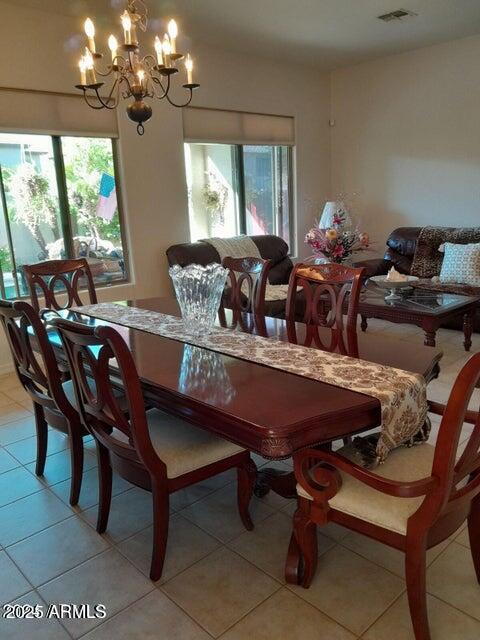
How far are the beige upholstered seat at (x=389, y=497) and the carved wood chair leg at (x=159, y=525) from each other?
0.49 m

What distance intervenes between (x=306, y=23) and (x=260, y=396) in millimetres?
4005

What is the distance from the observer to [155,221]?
473cm

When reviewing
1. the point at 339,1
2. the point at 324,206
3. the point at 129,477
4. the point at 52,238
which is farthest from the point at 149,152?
the point at 129,477

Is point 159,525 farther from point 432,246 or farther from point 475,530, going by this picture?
point 432,246

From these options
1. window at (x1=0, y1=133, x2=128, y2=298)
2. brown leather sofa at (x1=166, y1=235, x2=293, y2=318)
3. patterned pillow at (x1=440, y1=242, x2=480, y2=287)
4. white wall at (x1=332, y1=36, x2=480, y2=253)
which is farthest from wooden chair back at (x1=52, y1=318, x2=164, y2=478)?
white wall at (x1=332, y1=36, x2=480, y2=253)

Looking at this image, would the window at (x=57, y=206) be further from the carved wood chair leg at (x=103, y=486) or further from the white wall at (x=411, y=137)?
the white wall at (x=411, y=137)

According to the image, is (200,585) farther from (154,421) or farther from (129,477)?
(154,421)

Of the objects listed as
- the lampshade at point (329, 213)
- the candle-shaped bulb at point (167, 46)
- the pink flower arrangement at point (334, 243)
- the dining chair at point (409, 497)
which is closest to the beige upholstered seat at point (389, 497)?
the dining chair at point (409, 497)

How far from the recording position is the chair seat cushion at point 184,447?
1.79 m

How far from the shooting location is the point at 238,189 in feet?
18.2

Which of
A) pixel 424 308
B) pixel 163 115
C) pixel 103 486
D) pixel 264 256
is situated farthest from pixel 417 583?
pixel 163 115

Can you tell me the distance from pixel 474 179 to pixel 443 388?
2.82 meters

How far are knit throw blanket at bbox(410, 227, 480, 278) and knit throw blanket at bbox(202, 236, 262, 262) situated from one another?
1717 mm

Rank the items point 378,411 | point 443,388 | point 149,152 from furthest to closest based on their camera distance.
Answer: point 149,152 < point 443,388 < point 378,411
